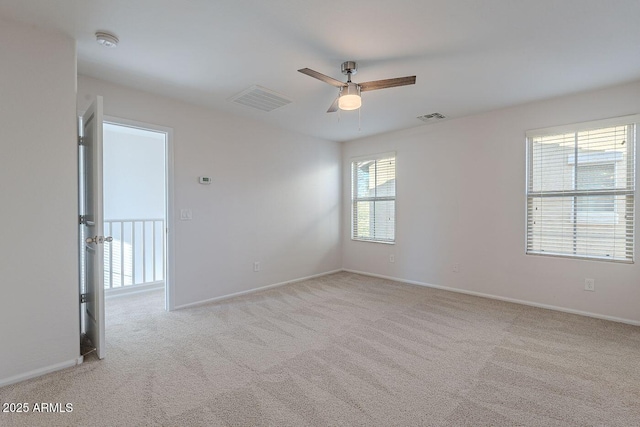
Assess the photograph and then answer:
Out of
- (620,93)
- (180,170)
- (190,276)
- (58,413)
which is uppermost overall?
(620,93)

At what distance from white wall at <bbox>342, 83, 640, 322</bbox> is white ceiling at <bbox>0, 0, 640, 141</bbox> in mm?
382

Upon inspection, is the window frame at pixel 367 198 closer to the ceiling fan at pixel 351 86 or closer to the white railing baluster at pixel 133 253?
the ceiling fan at pixel 351 86

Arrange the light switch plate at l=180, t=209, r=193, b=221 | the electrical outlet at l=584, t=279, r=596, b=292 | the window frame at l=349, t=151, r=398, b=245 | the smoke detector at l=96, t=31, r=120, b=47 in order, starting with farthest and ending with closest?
the window frame at l=349, t=151, r=398, b=245 → the light switch plate at l=180, t=209, r=193, b=221 → the electrical outlet at l=584, t=279, r=596, b=292 → the smoke detector at l=96, t=31, r=120, b=47

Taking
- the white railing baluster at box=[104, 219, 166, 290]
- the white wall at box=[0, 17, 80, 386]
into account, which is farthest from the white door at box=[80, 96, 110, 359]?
the white railing baluster at box=[104, 219, 166, 290]

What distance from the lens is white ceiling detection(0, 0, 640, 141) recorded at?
1926mm

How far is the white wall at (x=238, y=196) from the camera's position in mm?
3545

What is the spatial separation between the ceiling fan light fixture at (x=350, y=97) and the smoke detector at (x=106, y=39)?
1.81 metres

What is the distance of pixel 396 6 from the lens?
1909 millimetres

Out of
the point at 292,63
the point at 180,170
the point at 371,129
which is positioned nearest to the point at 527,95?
the point at 371,129

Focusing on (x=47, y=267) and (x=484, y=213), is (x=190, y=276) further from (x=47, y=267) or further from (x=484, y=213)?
(x=484, y=213)

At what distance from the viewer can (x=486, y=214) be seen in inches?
158

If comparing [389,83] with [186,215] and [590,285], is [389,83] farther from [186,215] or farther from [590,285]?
[590,285]

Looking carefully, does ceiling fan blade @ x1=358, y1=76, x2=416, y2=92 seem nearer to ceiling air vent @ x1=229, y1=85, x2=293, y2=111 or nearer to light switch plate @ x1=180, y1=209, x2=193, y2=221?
ceiling air vent @ x1=229, y1=85, x2=293, y2=111

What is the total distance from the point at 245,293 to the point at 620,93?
504 centimetres
